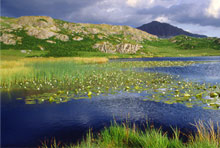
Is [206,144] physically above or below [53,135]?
above

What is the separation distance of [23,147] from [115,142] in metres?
5.01

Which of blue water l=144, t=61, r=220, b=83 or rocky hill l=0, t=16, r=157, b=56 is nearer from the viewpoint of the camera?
blue water l=144, t=61, r=220, b=83

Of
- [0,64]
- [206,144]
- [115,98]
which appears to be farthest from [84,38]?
[206,144]

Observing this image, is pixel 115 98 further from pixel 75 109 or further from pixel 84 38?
pixel 84 38

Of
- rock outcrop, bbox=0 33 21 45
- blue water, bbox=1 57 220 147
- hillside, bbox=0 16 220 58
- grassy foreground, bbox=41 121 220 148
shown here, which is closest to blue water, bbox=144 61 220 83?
blue water, bbox=1 57 220 147

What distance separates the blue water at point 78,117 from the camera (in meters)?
10.6

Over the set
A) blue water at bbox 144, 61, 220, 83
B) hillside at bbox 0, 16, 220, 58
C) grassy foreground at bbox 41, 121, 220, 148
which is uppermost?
hillside at bbox 0, 16, 220, 58

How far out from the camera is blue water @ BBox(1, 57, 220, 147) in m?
10.6

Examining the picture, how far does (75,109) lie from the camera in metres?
14.7

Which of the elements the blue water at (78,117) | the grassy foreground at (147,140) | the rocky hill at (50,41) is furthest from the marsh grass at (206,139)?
the rocky hill at (50,41)

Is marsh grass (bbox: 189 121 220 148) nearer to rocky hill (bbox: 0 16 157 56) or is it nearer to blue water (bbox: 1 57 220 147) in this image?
blue water (bbox: 1 57 220 147)

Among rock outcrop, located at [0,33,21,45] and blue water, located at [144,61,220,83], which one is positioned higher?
rock outcrop, located at [0,33,21,45]

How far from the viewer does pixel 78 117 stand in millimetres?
13148

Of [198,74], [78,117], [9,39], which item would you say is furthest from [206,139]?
[9,39]
